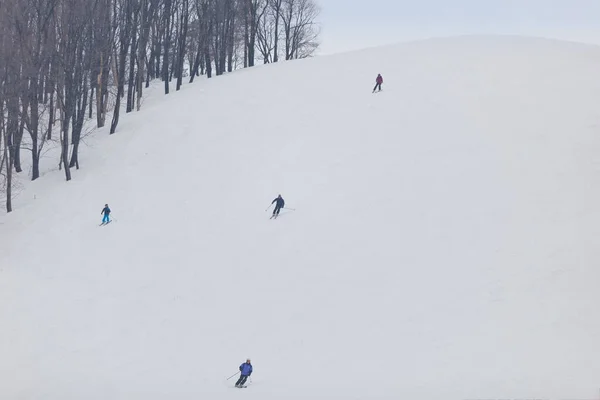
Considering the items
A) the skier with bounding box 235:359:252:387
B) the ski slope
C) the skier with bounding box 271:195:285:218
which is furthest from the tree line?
the skier with bounding box 235:359:252:387

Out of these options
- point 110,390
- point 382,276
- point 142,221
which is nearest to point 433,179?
point 382,276

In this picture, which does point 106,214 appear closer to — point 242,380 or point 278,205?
point 278,205

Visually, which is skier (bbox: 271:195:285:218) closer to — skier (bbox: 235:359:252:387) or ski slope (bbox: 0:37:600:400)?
ski slope (bbox: 0:37:600:400)

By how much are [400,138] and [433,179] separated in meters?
5.01

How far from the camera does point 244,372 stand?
1828 centimetres

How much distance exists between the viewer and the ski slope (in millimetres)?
18781

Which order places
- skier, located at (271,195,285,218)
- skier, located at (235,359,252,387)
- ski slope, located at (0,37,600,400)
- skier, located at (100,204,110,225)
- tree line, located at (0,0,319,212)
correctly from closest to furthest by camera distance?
skier, located at (235,359,252,387), ski slope, located at (0,37,600,400), skier, located at (271,195,285,218), skier, located at (100,204,110,225), tree line, located at (0,0,319,212)

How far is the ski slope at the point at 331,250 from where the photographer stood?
1878cm

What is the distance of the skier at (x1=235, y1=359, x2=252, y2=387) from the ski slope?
64 cm

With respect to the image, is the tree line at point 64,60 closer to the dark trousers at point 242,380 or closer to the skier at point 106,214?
the skier at point 106,214

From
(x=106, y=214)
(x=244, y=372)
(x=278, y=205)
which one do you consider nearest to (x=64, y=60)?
(x=106, y=214)

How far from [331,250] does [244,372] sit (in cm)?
813

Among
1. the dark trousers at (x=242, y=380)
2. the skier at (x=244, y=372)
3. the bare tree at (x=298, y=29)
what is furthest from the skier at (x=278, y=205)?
the bare tree at (x=298, y=29)

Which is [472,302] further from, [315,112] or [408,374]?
[315,112]
